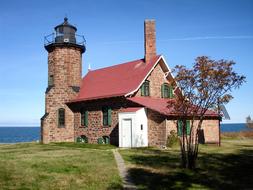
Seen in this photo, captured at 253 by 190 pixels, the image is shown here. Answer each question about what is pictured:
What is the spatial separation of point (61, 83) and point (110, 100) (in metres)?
5.91

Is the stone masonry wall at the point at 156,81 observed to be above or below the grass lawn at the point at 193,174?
above

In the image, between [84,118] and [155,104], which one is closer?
[155,104]

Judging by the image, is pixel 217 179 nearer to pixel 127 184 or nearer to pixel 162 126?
pixel 127 184

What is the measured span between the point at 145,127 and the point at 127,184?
13.2 m

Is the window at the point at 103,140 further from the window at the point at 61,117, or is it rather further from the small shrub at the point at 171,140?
the small shrub at the point at 171,140

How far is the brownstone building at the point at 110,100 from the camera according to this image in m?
22.9

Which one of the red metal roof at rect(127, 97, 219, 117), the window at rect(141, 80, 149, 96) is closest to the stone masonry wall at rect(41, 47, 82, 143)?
the window at rect(141, 80, 149, 96)

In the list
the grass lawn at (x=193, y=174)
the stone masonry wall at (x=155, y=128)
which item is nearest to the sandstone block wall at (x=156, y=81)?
the stone masonry wall at (x=155, y=128)

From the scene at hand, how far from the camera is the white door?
22.8 meters

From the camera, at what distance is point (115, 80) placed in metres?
27.5

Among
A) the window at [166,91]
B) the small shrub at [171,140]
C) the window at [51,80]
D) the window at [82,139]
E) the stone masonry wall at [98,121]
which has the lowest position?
the window at [82,139]

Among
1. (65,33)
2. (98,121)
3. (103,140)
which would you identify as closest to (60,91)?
(98,121)

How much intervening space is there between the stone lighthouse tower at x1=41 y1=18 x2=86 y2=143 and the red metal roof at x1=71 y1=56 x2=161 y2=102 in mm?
1332

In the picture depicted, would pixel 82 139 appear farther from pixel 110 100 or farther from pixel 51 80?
pixel 51 80
